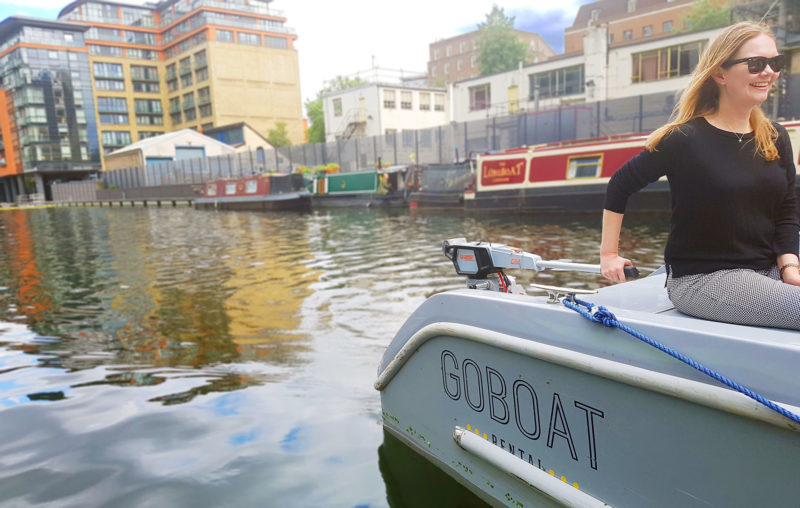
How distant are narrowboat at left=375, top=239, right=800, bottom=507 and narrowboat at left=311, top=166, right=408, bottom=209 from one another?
24.4m

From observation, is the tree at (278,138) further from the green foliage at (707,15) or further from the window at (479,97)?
the green foliage at (707,15)

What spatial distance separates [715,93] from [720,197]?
0.41 metres

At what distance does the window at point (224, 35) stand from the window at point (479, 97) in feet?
149

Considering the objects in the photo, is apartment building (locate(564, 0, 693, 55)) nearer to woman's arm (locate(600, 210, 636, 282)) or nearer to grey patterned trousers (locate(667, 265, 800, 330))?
woman's arm (locate(600, 210, 636, 282))

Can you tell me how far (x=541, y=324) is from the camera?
2.05 metres

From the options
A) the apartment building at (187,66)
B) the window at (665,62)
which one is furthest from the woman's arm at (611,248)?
the apartment building at (187,66)

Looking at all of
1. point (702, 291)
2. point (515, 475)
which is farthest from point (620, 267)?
point (515, 475)

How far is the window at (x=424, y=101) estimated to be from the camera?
51.2m

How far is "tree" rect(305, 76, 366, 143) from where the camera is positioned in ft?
214

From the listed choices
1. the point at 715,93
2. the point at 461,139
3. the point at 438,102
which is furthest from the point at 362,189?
the point at 438,102

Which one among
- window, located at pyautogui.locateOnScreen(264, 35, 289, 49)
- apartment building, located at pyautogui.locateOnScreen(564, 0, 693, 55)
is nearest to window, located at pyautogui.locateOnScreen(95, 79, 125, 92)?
window, located at pyautogui.locateOnScreen(264, 35, 289, 49)

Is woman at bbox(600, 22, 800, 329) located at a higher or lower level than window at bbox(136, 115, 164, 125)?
lower

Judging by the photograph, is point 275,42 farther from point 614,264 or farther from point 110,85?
point 614,264

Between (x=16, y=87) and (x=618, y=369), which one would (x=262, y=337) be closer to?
(x=618, y=369)
